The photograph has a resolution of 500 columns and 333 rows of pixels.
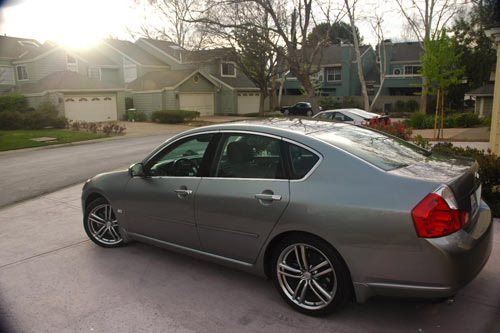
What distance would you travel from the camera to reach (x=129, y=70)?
39500mm

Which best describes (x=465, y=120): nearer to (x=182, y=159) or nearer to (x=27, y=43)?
(x=182, y=159)

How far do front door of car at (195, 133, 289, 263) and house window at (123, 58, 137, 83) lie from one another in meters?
37.4

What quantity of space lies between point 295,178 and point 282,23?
23.6 metres

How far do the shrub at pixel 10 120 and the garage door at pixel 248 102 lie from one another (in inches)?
825

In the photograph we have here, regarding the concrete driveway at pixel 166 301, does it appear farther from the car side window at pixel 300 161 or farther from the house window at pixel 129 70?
the house window at pixel 129 70

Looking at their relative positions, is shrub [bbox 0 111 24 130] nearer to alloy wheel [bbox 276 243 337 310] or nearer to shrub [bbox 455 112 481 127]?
alloy wheel [bbox 276 243 337 310]

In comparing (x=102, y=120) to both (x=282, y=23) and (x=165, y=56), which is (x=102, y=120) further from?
(x=282, y=23)

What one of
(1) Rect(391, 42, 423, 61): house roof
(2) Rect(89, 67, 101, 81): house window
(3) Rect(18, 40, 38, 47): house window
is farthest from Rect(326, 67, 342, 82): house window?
(3) Rect(18, 40, 38, 47): house window

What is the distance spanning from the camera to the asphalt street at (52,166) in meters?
9.35

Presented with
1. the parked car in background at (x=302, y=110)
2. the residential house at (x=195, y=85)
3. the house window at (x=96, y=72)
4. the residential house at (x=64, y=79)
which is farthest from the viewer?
the parked car in background at (x=302, y=110)

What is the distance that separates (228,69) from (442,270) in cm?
4130

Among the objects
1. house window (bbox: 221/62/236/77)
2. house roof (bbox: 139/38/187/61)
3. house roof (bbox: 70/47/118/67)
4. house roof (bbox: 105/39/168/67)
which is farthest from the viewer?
house window (bbox: 221/62/236/77)

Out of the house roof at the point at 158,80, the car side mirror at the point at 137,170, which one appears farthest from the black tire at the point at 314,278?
the house roof at the point at 158,80

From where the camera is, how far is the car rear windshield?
3502 mm
